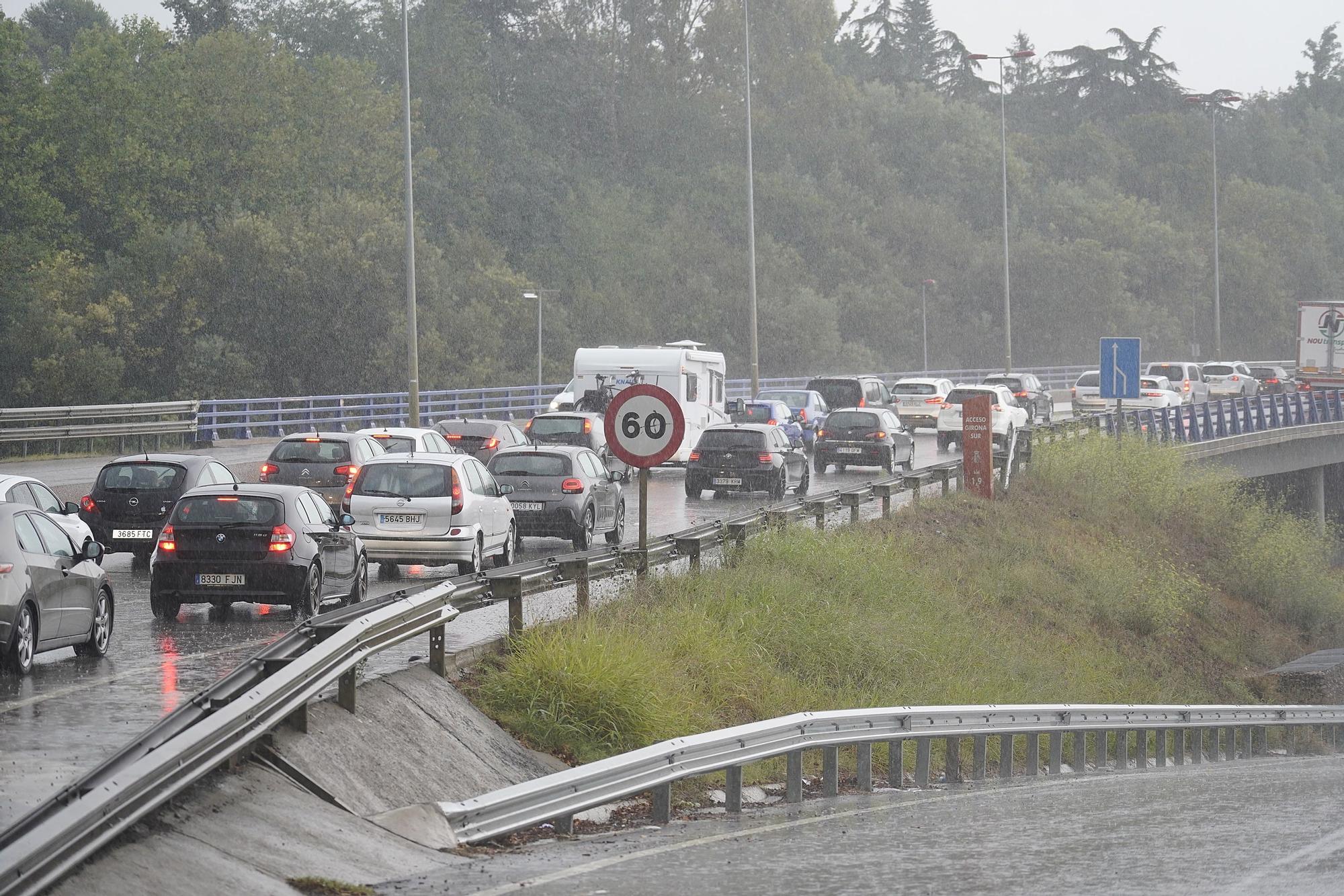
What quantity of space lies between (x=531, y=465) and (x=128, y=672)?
1196cm

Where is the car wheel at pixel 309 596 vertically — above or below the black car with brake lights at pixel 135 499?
below

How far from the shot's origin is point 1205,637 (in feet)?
111

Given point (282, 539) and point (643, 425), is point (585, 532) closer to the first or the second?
point (282, 539)

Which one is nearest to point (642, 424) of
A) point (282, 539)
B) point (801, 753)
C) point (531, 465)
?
point (282, 539)

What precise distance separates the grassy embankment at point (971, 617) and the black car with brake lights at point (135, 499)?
24.5ft

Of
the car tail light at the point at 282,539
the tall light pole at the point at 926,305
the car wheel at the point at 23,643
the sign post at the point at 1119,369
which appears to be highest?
the tall light pole at the point at 926,305

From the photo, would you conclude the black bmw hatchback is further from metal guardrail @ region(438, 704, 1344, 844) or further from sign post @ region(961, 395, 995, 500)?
sign post @ region(961, 395, 995, 500)

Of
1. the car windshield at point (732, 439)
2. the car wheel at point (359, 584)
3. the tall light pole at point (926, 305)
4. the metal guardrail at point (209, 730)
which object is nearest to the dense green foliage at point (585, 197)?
the tall light pole at point (926, 305)

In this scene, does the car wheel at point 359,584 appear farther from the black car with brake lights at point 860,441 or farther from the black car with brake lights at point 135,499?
the black car with brake lights at point 860,441

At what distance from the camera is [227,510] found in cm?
1714

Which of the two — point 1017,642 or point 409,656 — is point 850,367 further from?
point 409,656

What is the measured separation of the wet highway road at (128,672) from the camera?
9953mm

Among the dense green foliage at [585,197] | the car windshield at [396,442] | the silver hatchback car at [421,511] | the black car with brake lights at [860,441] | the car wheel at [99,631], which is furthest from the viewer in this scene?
the dense green foliage at [585,197]

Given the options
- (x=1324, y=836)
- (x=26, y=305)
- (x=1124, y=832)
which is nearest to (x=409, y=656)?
(x=1124, y=832)
